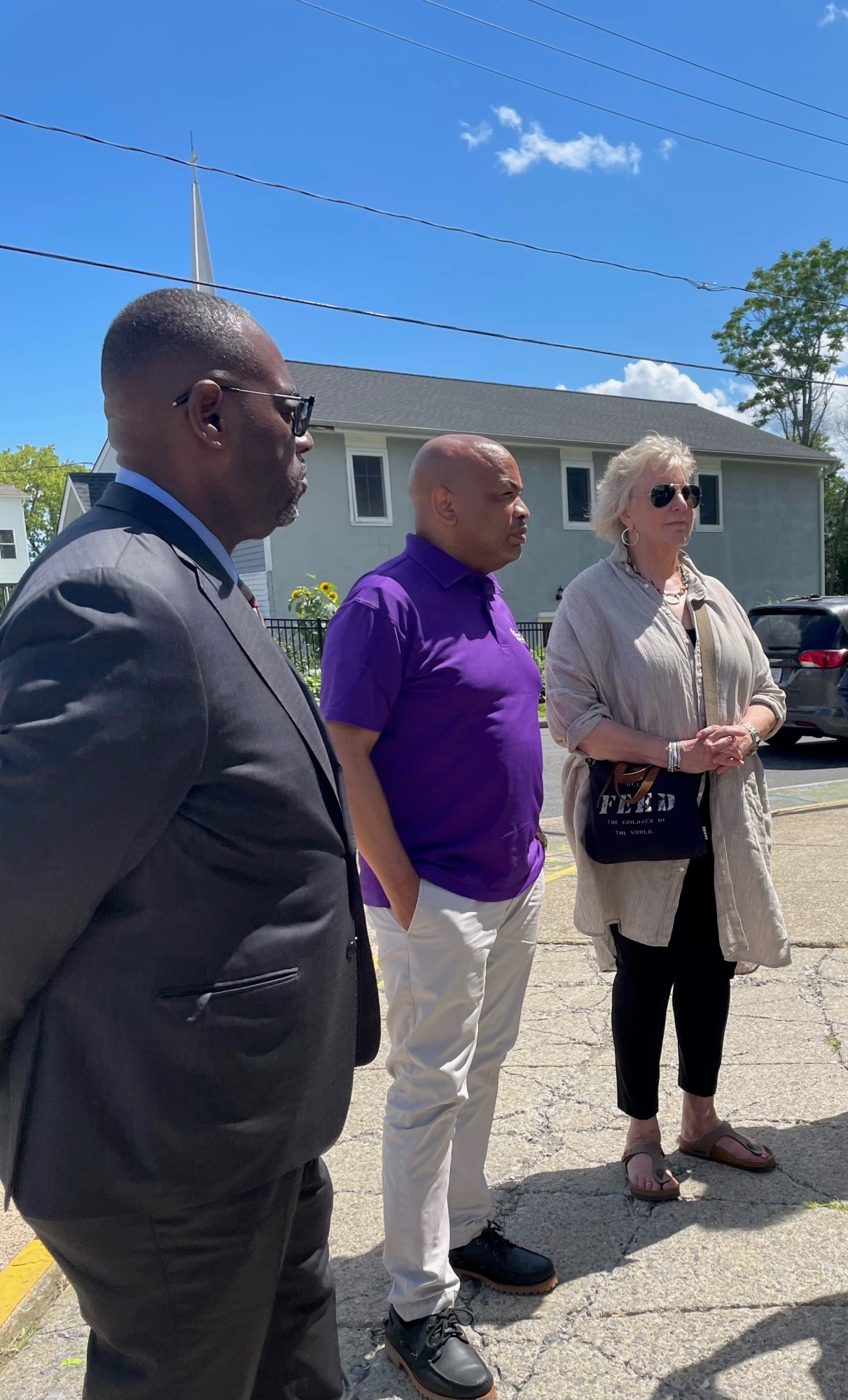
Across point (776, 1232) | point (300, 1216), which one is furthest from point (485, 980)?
point (776, 1232)

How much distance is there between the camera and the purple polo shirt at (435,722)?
2.21 metres

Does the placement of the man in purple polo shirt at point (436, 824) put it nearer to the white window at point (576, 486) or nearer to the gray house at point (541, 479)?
the gray house at point (541, 479)

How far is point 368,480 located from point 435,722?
18668 millimetres

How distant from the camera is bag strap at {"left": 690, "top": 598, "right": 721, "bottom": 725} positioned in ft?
9.21

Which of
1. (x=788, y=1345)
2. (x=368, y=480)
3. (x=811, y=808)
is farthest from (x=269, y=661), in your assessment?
(x=368, y=480)

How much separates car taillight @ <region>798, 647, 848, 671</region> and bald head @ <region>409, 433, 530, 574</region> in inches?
378

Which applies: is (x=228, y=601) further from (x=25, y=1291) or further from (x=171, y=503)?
(x=25, y=1291)

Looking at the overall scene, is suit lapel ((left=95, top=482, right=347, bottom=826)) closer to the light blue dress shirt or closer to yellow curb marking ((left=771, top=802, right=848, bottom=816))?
the light blue dress shirt

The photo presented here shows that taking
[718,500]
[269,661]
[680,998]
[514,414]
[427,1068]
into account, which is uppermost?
[514,414]

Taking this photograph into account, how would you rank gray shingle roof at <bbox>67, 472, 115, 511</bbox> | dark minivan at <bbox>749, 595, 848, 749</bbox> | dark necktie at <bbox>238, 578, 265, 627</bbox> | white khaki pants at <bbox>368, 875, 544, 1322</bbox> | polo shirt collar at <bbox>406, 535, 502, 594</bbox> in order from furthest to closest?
gray shingle roof at <bbox>67, 472, 115, 511</bbox>, dark minivan at <bbox>749, 595, 848, 749</bbox>, polo shirt collar at <bbox>406, 535, 502, 594</bbox>, white khaki pants at <bbox>368, 875, 544, 1322</bbox>, dark necktie at <bbox>238, 578, 265, 627</bbox>

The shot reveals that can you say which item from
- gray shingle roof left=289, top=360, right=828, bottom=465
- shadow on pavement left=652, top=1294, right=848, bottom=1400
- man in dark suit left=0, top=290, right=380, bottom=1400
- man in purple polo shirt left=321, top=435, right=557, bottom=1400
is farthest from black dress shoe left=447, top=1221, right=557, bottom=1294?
gray shingle roof left=289, top=360, right=828, bottom=465

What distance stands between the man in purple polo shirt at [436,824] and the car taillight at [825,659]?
379 inches

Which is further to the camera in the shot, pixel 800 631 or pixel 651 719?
pixel 800 631

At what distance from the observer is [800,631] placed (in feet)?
37.4
